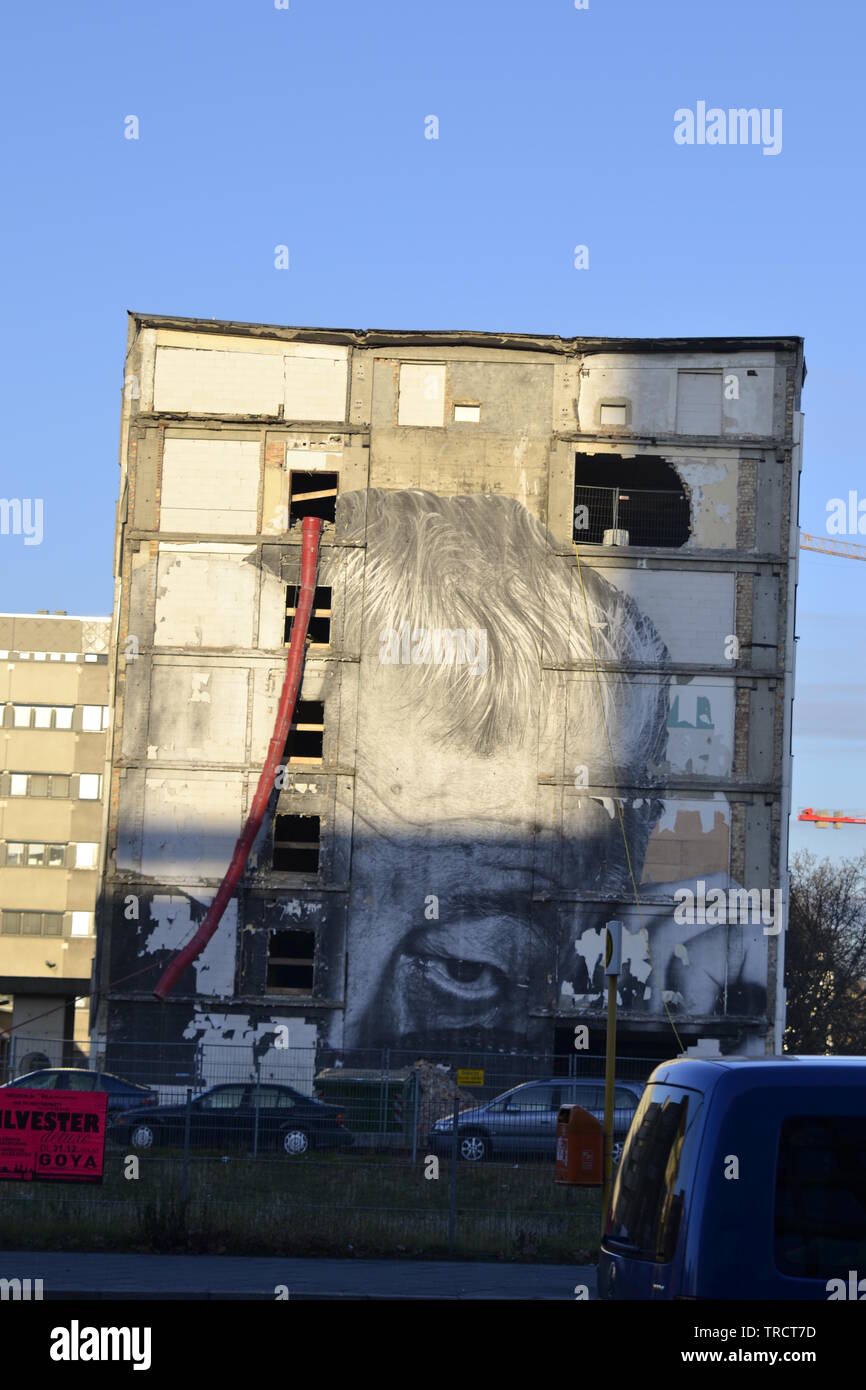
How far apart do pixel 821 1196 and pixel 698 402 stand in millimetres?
38383

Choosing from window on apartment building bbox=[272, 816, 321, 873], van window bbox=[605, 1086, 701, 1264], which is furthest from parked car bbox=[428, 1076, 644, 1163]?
window on apartment building bbox=[272, 816, 321, 873]

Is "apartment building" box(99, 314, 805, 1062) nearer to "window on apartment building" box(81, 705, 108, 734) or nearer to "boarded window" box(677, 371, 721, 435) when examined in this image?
"boarded window" box(677, 371, 721, 435)

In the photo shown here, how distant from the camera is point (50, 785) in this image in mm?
88188

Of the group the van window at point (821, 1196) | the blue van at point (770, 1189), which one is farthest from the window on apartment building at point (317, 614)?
the van window at point (821, 1196)

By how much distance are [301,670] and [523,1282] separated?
87.6 ft

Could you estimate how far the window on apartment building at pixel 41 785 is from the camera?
289ft

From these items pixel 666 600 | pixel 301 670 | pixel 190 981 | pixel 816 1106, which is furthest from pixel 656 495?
pixel 816 1106

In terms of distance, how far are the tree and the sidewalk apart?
5419 cm

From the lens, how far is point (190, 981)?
4069cm

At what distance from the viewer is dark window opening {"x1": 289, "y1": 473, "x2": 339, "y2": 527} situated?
42844 mm

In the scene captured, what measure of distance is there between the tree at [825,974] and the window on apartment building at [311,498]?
3364 cm

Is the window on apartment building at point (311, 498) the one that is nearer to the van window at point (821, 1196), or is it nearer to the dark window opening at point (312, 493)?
the dark window opening at point (312, 493)

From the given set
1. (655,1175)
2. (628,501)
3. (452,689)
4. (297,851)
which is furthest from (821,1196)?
(628,501)
